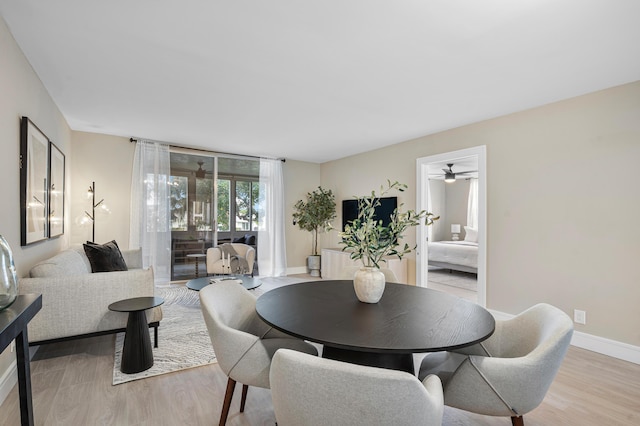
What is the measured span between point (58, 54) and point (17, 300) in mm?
2155

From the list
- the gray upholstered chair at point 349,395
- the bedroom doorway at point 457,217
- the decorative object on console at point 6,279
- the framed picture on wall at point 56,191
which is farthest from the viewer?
the bedroom doorway at point 457,217

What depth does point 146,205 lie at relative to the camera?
5.32 metres

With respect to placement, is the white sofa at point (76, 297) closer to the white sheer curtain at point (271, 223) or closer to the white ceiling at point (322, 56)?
the white ceiling at point (322, 56)

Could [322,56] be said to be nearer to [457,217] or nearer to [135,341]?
[135,341]

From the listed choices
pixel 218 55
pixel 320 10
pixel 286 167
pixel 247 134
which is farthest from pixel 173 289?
pixel 320 10

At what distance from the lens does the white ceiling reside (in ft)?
6.40

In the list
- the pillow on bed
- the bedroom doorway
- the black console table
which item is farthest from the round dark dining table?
the pillow on bed

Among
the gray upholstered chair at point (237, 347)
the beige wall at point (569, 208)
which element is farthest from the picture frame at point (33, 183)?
the beige wall at point (569, 208)

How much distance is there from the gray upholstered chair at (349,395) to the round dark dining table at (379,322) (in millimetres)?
229

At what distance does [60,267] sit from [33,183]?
0.76m

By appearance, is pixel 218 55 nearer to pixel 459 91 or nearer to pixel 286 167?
pixel 459 91

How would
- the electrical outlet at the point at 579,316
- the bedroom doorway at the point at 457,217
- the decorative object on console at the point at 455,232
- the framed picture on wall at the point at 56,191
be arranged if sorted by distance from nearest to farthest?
the electrical outlet at the point at 579,316 → the framed picture on wall at the point at 56,191 → the bedroom doorway at the point at 457,217 → the decorative object on console at the point at 455,232

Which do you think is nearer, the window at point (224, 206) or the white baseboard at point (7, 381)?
the white baseboard at point (7, 381)

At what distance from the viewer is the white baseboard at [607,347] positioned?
2828 mm
